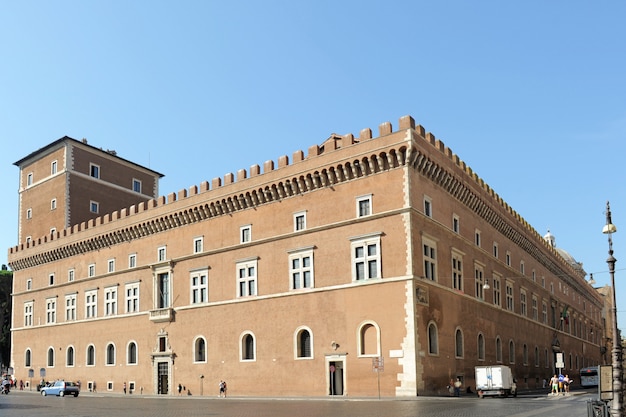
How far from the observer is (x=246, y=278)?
43.2m

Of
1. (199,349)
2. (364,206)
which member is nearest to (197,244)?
(199,349)

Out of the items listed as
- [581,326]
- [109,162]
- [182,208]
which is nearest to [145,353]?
[182,208]

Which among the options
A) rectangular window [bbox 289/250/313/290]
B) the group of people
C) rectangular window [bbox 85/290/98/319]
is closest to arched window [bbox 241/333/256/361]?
rectangular window [bbox 289/250/313/290]

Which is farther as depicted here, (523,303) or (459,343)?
(523,303)

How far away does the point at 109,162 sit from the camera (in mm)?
64375

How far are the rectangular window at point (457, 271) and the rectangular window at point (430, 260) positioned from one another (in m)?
3.02

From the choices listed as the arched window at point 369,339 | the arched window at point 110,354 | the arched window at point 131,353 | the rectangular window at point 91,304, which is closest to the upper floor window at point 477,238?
the arched window at point 369,339

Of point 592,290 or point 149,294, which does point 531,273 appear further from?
point 592,290

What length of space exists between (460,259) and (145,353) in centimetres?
2340

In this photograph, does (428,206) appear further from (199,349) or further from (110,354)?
(110,354)

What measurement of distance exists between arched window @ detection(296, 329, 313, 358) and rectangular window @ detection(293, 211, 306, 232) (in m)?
6.00

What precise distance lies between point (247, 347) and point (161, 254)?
1125cm

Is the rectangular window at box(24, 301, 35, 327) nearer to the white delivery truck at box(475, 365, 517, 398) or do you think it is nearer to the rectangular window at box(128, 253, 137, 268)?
the rectangular window at box(128, 253, 137, 268)

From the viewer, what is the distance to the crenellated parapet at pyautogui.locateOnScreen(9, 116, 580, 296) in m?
37.3
